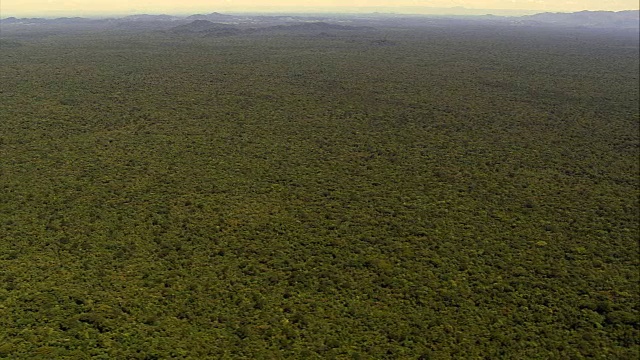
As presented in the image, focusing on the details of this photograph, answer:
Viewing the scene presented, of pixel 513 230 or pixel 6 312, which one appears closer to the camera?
pixel 6 312

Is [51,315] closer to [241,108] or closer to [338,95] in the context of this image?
[241,108]

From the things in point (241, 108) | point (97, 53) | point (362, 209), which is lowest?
point (362, 209)

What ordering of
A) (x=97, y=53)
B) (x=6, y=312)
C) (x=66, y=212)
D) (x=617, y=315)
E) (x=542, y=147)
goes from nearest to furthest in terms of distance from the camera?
1. (x=6, y=312)
2. (x=617, y=315)
3. (x=66, y=212)
4. (x=542, y=147)
5. (x=97, y=53)

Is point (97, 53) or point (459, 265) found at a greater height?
point (97, 53)

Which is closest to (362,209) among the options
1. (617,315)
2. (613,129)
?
(617,315)

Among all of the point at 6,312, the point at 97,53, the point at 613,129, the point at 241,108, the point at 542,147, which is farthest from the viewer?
the point at 97,53

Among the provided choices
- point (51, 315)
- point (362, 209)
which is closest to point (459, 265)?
point (362, 209)
